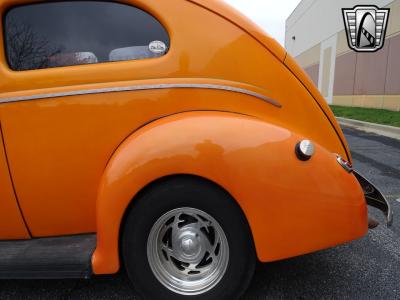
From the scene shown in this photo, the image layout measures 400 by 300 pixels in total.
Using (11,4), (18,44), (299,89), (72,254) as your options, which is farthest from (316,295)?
(11,4)

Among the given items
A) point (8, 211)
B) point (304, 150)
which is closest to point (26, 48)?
point (8, 211)

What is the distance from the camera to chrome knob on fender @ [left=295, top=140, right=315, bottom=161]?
72.3 inches

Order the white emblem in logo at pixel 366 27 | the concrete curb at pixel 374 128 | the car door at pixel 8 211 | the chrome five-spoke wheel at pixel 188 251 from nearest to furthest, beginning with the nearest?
the chrome five-spoke wheel at pixel 188 251 < the car door at pixel 8 211 < the concrete curb at pixel 374 128 < the white emblem in logo at pixel 366 27

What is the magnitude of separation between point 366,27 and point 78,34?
55.0ft

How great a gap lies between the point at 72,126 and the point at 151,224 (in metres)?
0.74

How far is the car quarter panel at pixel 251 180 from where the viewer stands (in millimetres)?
1801

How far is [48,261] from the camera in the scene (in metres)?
1.90

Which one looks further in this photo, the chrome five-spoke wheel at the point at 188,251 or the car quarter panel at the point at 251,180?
the chrome five-spoke wheel at the point at 188,251

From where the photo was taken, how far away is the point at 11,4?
2.07 meters

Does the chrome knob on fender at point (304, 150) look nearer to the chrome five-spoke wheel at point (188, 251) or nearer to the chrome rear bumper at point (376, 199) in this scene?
the chrome five-spoke wheel at point (188, 251)

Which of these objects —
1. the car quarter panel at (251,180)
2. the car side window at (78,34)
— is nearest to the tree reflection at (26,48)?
the car side window at (78,34)

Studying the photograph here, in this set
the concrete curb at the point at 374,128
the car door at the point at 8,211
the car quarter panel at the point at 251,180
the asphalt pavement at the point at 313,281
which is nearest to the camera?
the car quarter panel at the point at 251,180

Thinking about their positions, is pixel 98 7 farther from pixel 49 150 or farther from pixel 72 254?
pixel 72 254

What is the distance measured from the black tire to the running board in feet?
0.75
